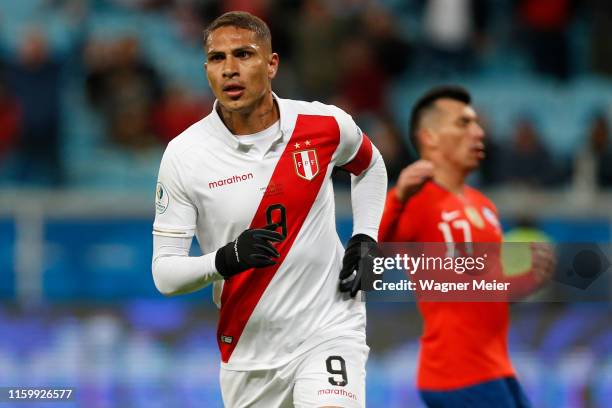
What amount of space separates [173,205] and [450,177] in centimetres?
239

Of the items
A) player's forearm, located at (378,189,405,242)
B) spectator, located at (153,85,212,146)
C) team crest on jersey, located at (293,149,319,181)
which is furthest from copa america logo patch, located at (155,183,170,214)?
spectator, located at (153,85,212,146)

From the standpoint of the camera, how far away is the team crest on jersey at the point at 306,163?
19.5ft

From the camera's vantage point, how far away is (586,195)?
1177 centimetres

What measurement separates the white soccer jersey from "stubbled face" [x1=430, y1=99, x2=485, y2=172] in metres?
1.76

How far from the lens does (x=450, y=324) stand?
7215mm

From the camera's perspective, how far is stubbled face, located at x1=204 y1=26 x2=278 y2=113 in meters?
5.75

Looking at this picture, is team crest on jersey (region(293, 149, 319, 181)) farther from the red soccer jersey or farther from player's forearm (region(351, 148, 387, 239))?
the red soccer jersey

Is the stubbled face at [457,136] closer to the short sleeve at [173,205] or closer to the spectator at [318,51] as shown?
the short sleeve at [173,205]

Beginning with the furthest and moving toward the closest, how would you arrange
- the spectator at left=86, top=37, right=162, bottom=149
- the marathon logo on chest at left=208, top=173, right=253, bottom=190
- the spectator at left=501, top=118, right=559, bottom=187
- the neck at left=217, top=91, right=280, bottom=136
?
the spectator at left=86, top=37, right=162, bottom=149 → the spectator at left=501, top=118, right=559, bottom=187 → the neck at left=217, top=91, right=280, bottom=136 → the marathon logo on chest at left=208, top=173, right=253, bottom=190

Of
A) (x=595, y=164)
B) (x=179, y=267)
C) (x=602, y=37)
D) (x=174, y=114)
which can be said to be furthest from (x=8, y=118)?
(x=179, y=267)

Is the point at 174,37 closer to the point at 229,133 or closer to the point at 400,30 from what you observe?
the point at 400,30

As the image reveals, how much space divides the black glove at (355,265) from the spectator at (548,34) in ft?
29.9

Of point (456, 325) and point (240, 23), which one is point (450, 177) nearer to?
point (456, 325)

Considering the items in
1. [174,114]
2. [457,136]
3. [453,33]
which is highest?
[453,33]
